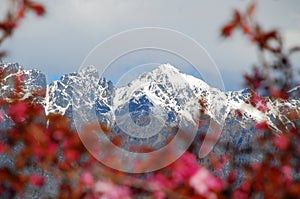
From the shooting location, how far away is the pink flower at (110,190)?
6.09 m

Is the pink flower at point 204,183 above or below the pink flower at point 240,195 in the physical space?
below

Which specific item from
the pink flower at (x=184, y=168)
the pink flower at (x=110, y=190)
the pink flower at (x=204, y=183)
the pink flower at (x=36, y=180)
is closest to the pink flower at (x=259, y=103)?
the pink flower at (x=184, y=168)

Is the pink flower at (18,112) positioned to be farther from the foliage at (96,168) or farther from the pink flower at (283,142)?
the pink flower at (283,142)

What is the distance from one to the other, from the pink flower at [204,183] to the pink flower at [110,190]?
796mm

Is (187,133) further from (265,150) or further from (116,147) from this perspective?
(265,150)

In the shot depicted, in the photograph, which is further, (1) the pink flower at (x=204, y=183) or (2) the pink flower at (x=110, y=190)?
(2) the pink flower at (x=110, y=190)

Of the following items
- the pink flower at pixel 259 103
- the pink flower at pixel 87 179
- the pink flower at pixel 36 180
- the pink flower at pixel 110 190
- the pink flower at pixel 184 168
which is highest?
the pink flower at pixel 259 103

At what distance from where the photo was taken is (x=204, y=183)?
593cm

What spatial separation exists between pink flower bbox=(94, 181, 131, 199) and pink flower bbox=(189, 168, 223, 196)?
80 cm

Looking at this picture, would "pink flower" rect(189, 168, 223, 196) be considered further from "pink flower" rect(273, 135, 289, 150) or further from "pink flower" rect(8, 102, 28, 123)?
"pink flower" rect(8, 102, 28, 123)

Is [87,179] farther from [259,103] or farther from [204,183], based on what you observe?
[259,103]

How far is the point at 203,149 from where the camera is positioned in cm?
1070

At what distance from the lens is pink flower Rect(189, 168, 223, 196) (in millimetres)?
5805

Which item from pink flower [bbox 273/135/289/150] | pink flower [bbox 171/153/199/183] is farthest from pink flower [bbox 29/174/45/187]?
pink flower [bbox 273/135/289/150]
